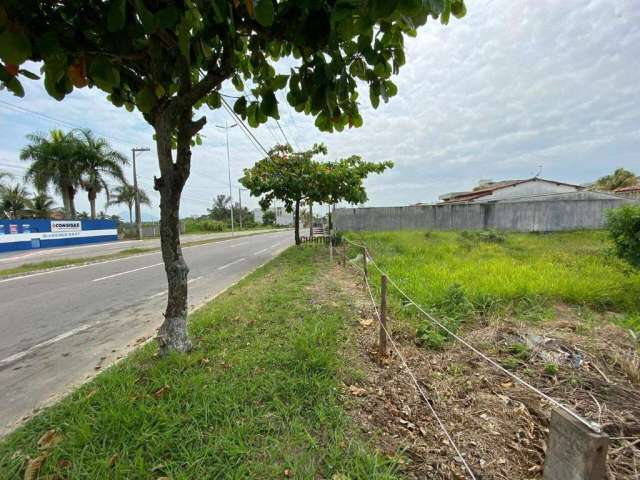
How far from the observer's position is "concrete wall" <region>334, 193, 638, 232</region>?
15.0m

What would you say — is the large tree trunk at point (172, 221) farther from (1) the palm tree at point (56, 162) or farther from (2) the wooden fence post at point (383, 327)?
(1) the palm tree at point (56, 162)

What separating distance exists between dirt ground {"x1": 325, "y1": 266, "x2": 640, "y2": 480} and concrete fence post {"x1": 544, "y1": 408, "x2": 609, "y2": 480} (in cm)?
93

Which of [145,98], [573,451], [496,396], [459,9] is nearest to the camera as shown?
[573,451]

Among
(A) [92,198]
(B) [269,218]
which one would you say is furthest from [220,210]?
(A) [92,198]

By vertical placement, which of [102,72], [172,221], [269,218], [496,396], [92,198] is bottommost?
[496,396]

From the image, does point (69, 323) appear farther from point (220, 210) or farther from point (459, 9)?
point (220, 210)

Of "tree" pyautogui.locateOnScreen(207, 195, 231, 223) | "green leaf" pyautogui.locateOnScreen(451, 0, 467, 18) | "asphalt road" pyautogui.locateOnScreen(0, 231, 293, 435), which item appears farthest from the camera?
"tree" pyautogui.locateOnScreen(207, 195, 231, 223)

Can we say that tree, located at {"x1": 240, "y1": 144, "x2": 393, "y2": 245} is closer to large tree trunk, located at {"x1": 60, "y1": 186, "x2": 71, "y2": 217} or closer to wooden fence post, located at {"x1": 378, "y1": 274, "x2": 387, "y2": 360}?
wooden fence post, located at {"x1": 378, "y1": 274, "x2": 387, "y2": 360}

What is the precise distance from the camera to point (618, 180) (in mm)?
28328

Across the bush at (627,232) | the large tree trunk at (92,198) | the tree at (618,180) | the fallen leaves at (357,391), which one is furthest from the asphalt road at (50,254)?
the tree at (618,180)

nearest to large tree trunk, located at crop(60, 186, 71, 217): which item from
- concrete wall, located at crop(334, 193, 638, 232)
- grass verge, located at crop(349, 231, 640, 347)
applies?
concrete wall, located at crop(334, 193, 638, 232)

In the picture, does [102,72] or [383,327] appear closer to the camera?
[102,72]

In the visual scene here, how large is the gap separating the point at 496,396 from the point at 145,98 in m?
3.73

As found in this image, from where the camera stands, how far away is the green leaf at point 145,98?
6.98 ft
